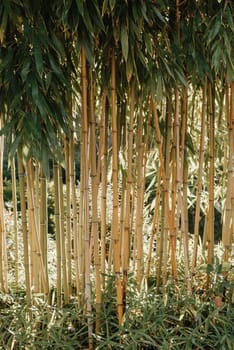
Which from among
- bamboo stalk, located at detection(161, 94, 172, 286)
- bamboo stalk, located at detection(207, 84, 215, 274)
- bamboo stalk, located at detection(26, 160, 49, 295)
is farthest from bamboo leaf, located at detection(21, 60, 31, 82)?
bamboo stalk, located at detection(207, 84, 215, 274)

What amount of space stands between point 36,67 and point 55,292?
53.0 inches

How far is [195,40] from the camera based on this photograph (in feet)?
8.32

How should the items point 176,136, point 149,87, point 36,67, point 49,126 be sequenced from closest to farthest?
point 36,67 → point 49,126 → point 149,87 → point 176,136

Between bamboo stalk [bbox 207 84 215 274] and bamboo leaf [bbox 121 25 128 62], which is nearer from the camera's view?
bamboo leaf [bbox 121 25 128 62]

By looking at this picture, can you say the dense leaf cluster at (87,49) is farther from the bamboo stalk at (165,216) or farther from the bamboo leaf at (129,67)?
the bamboo stalk at (165,216)

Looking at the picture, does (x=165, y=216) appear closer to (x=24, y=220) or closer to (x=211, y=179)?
(x=211, y=179)

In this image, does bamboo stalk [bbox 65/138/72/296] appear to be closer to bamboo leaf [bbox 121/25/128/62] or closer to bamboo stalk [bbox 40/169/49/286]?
bamboo stalk [bbox 40/169/49/286]

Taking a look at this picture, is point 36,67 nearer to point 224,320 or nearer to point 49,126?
point 49,126

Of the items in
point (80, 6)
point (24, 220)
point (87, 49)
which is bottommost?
point (24, 220)

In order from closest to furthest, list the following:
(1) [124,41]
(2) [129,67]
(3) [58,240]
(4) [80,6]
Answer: (4) [80,6] < (1) [124,41] < (2) [129,67] < (3) [58,240]

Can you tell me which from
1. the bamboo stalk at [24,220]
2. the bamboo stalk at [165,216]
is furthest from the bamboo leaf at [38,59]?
the bamboo stalk at [165,216]

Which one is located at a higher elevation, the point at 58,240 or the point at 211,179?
the point at 211,179

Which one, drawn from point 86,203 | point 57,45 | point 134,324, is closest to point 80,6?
point 57,45

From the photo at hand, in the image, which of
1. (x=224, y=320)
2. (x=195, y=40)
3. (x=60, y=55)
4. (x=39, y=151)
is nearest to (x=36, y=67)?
(x=60, y=55)
